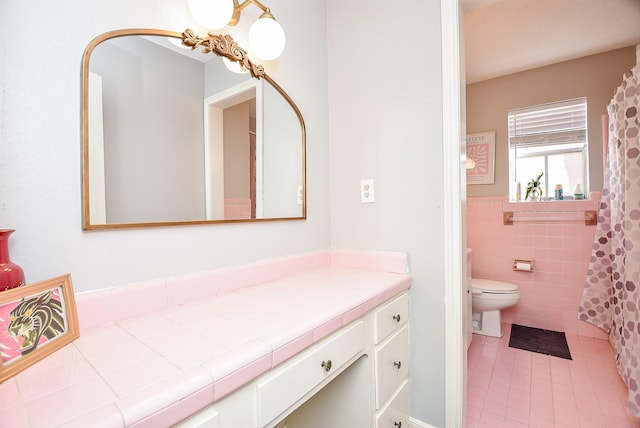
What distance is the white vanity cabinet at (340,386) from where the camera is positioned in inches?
25.2

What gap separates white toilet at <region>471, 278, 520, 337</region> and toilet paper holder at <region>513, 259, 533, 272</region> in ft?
0.72

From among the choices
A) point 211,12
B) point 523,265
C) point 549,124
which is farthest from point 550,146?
point 211,12

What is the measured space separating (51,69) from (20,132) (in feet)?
0.60

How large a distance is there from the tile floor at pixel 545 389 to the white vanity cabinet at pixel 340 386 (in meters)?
0.66

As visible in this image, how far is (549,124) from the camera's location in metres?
2.70

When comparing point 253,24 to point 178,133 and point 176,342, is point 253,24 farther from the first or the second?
point 176,342

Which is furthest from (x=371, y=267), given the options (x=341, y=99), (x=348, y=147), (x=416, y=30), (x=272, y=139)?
(x=416, y=30)

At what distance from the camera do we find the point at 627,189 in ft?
5.52

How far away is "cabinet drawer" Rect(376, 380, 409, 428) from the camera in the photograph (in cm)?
113

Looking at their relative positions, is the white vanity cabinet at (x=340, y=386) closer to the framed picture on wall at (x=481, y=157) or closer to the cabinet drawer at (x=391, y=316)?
the cabinet drawer at (x=391, y=316)

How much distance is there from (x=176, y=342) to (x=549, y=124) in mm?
3388

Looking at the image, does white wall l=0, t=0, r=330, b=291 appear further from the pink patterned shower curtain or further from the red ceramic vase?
the pink patterned shower curtain

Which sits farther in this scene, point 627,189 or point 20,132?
point 627,189

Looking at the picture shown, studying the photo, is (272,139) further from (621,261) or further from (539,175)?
(539,175)
